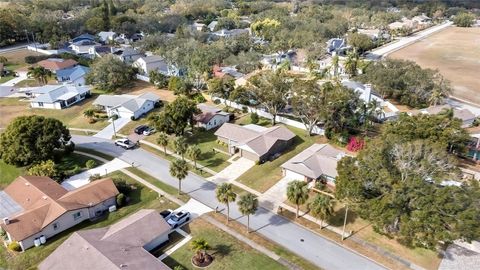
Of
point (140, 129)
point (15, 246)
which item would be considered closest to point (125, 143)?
point (140, 129)

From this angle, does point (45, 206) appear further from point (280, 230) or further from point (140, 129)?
point (280, 230)

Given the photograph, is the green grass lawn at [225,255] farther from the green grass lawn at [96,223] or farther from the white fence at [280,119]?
the white fence at [280,119]

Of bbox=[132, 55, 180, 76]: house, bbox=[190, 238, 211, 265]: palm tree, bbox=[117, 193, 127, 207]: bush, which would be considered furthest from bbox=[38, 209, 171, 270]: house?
bbox=[132, 55, 180, 76]: house

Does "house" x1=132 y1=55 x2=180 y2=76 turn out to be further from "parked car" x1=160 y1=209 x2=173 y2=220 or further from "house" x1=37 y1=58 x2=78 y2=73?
"parked car" x1=160 y1=209 x2=173 y2=220

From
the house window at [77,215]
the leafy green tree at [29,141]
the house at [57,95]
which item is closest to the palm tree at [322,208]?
the house window at [77,215]

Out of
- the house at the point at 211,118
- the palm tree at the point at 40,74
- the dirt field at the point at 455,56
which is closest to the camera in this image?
the house at the point at 211,118

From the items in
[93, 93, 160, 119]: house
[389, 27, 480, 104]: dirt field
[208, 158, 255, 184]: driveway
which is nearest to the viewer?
[208, 158, 255, 184]: driveway
